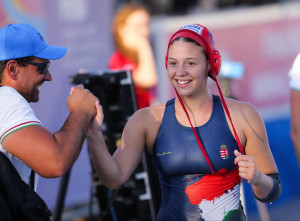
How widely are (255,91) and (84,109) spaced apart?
4979mm

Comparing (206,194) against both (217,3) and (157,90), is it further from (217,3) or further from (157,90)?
(217,3)

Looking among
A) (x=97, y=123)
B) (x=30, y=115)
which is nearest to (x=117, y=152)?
(x=97, y=123)

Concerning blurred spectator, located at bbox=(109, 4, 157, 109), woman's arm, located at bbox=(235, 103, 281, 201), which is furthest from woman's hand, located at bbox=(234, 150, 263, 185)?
blurred spectator, located at bbox=(109, 4, 157, 109)

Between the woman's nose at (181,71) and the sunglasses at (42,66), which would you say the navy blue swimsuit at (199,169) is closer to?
the woman's nose at (181,71)

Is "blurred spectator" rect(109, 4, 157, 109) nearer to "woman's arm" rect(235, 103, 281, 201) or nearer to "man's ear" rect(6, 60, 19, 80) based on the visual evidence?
"woman's arm" rect(235, 103, 281, 201)

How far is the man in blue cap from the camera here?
2.38 meters

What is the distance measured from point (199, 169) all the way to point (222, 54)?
165 inches

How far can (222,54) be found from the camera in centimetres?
694

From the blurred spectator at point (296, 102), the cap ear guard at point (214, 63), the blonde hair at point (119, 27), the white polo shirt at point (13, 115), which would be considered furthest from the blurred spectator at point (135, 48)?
the white polo shirt at point (13, 115)

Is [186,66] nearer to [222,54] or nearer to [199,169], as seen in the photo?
[199,169]

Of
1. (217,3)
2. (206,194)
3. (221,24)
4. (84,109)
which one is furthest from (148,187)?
(217,3)

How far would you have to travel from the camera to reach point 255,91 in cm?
735

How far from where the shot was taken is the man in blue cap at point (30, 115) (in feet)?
7.79

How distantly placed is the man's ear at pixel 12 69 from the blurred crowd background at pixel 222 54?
2.52 metres
